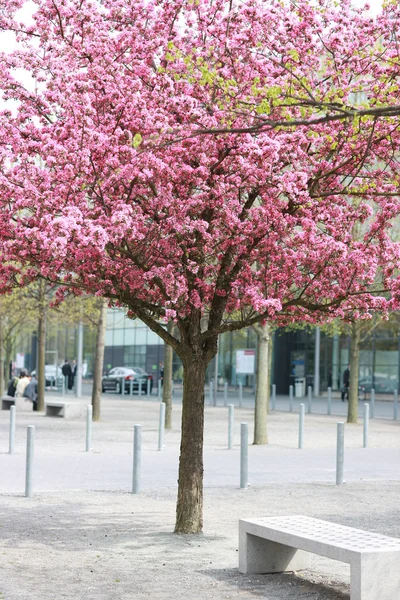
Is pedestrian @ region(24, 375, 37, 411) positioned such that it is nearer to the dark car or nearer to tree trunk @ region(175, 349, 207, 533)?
the dark car

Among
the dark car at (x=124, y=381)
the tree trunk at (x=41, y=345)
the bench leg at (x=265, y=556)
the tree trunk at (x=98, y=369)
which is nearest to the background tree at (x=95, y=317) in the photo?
the tree trunk at (x=98, y=369)

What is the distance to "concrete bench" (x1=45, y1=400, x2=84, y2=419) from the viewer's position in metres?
30.4

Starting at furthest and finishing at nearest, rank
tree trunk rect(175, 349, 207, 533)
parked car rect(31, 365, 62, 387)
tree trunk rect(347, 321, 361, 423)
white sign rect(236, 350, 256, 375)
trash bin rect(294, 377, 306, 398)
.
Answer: parked car rect(31, 365, 62, 387) < trash bin rect(294, 377, 306, 398) < white sign rect(236, 350, 256, 375) < tree trunk rect(347, 321, 361, 423) < tree trunk rect(175, 349, 207, 533)

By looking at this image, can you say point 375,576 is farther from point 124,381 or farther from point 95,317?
point 124,381

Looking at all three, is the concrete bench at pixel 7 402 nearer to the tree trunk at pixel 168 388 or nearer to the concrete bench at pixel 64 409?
the concrete bench at pixel 64 409

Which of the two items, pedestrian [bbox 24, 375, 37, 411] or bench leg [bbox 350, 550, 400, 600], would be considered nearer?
bench leg [bbox 350, 550, 400, 600]

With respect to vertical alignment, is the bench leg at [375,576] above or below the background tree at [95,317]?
below

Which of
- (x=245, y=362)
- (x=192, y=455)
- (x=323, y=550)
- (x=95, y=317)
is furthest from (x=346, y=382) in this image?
(x=323, y=550)

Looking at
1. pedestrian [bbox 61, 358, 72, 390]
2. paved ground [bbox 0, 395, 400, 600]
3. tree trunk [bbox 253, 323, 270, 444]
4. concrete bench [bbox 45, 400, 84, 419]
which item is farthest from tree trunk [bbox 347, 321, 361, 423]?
pedestrian [bbox 61, 358, 72, 390]

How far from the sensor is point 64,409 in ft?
99.9

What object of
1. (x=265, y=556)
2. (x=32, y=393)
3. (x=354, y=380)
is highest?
(x=354, y=380)

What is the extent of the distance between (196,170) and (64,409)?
21.5m

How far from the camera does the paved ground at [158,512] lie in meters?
8.06

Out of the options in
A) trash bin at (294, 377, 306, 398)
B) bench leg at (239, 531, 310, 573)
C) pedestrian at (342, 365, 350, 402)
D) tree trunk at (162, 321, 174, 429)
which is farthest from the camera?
trash bin at (294, 377, 306, 398)
